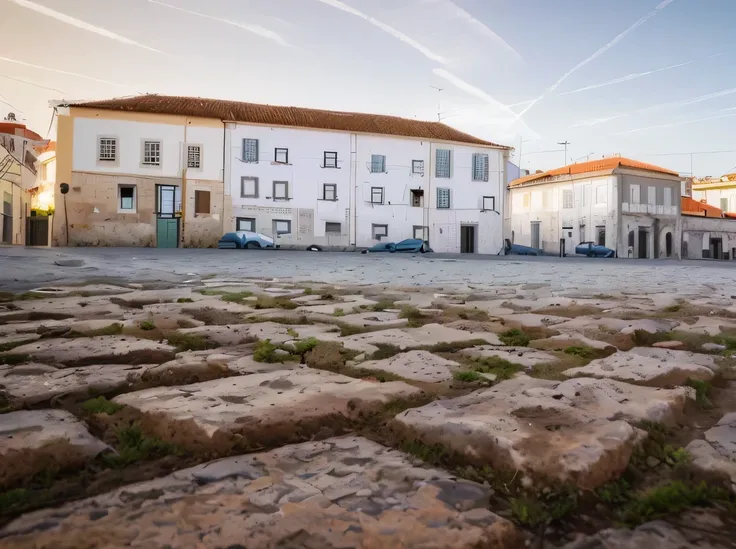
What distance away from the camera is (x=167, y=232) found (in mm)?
27031

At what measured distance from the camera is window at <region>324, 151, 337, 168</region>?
29.9 m

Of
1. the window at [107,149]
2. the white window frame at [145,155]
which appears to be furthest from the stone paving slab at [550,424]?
the window at [107,149]

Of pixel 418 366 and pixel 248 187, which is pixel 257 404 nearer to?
pixel 418 366

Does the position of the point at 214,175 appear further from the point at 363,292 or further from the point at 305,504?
the point at 305,504

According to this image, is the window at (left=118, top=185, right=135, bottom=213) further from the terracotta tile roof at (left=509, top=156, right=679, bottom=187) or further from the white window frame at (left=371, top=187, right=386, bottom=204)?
the terracotta tile roof at (left=509, top=156, right=679, bottom=187)

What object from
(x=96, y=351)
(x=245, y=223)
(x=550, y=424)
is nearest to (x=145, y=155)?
(x=245, y=223)

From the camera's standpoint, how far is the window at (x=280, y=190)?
29031 mm

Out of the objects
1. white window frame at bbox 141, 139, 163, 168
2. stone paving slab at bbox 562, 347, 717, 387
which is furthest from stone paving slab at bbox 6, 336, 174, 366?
white window frame at bbox 141, 139, 163, 168

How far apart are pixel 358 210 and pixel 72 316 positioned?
27.1m

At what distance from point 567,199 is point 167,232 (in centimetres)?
2610

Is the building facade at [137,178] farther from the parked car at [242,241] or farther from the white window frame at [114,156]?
the parked car at [242,241]

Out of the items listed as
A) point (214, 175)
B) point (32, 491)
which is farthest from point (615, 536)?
point (214, 175)

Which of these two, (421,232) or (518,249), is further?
(518,249)

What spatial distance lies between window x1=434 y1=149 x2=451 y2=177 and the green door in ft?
48.5
